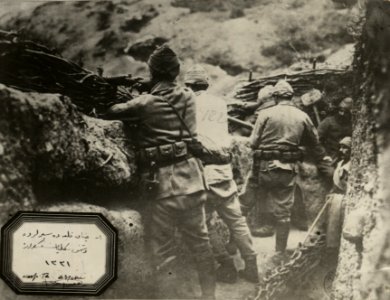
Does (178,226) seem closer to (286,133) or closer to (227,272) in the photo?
(227,272)

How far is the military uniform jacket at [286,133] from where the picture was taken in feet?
8.38

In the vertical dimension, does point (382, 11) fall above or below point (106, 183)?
above

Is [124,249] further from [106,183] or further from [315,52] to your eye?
[315,52]

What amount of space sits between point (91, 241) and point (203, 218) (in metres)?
0.57

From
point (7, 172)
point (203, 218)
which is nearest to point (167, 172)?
point (203, 218)

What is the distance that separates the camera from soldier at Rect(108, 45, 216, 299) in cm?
254

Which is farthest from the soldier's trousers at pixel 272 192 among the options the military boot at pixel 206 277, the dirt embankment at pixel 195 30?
the dirt embankment at pixel 195 30

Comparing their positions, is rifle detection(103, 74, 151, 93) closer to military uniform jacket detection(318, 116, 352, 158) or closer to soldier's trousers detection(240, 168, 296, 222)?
soldier's trousers detection(240, 168, 296, 222)

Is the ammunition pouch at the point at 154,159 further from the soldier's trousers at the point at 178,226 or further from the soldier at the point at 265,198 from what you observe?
the soldier at the point at 265,198

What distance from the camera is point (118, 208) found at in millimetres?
2539

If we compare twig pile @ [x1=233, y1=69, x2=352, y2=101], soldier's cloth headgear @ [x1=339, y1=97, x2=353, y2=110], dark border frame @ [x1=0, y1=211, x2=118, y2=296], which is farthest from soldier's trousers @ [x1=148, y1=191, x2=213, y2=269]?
soldier's cloth headgear @ [x1=339, y1=97, x2=353, y2=110]

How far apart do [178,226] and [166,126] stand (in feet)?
1.64

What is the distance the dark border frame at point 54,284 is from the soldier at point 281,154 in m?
0.70

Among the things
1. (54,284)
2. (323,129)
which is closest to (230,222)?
(323,129)
